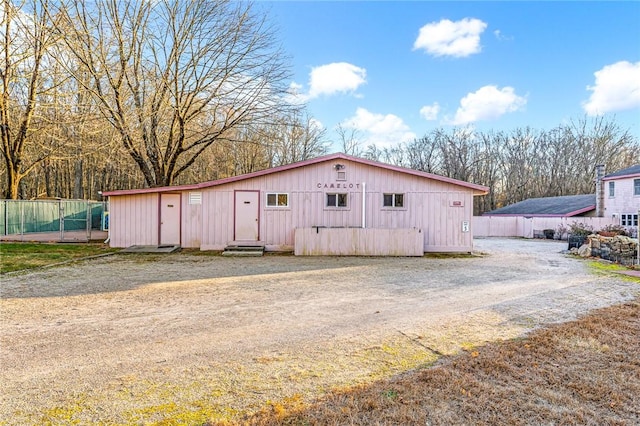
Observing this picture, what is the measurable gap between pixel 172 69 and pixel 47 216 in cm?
1067

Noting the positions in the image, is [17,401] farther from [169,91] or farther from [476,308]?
[169,91]

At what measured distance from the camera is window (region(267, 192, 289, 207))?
13102 millimetres

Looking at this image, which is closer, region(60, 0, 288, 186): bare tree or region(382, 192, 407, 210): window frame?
region(382, 192, 407, 210): window frame

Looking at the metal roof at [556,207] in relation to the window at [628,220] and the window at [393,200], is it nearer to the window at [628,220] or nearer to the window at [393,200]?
the window at [628,220]

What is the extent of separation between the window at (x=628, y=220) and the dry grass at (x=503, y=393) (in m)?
22.2

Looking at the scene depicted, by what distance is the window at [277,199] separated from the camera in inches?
516

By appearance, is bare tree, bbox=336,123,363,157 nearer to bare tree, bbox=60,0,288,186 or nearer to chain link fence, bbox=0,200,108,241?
bare tree, bbox=60,0,288,186

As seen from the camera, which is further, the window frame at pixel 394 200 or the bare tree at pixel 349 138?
the bare tree at pixel 349 138

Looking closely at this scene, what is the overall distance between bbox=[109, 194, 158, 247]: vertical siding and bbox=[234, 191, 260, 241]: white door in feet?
10.5

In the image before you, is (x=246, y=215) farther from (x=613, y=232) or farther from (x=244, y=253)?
(x=613, y=232)

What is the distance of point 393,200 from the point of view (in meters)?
13.1

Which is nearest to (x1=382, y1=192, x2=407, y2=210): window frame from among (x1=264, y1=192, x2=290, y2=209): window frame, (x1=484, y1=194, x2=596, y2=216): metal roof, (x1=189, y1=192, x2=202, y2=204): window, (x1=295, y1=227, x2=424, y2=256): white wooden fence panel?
(x1=295, y1=227, x2=424, y2=256): white wooden fence panel

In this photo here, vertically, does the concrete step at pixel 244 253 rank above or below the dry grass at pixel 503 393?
above

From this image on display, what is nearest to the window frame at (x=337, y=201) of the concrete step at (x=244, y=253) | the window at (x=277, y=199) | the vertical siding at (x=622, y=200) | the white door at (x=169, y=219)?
the window at (x=277, y=199)
